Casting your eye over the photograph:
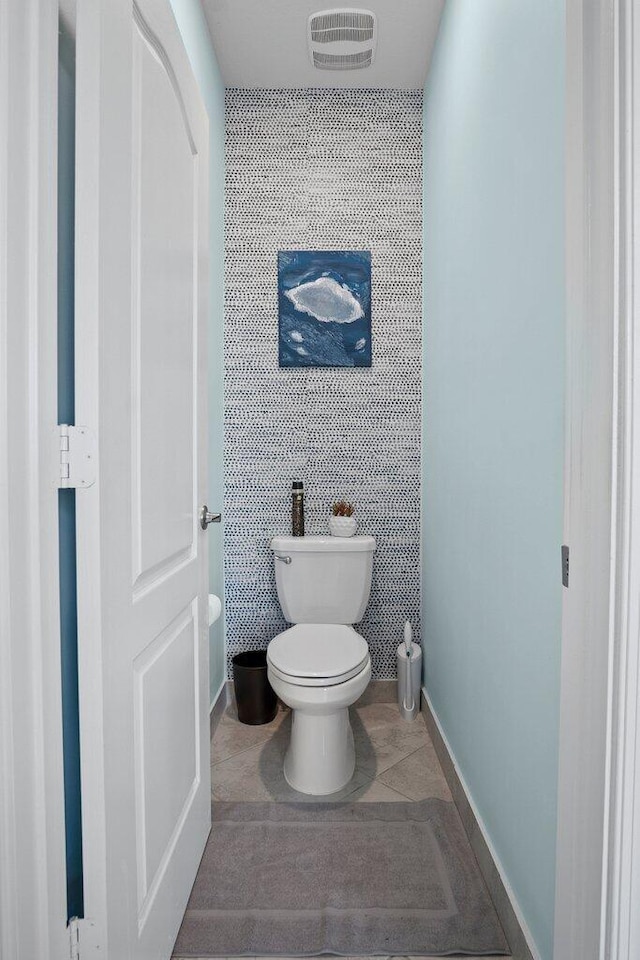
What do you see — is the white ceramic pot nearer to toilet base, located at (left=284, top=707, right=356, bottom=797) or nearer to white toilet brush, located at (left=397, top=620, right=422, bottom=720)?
white toilet brush, located at (left=397, top=620, right=422, bottom=720)

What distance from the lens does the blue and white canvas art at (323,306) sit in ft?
8.54

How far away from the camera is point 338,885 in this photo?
153cm

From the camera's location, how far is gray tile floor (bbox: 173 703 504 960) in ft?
6.36

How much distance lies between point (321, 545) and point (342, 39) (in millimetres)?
1943

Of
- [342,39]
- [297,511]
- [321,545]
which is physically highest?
[342,39]
